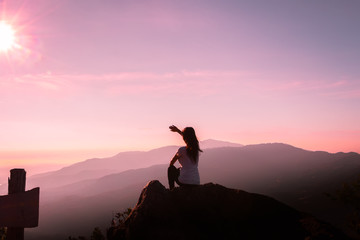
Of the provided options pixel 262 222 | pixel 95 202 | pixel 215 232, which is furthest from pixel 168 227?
pixel 95 202

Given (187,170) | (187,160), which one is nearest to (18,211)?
(187,170)

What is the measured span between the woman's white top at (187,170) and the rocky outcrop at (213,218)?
0.66 metres

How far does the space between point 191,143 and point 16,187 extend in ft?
13.8

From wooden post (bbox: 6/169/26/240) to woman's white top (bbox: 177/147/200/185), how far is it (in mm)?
3600

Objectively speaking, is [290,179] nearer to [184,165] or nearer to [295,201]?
[295,201]

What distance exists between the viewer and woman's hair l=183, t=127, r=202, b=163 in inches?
315

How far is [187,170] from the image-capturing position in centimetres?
780

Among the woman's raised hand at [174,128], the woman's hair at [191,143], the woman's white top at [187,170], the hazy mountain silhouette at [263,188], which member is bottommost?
Result: the hazy mountain silhouette at [263,188]

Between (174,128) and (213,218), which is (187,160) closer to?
(174,128)

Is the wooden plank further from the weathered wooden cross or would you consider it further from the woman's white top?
the woman's white top

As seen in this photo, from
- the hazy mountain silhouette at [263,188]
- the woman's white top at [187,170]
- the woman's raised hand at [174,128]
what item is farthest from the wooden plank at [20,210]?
the hazy mountain silhouette at [263,188]

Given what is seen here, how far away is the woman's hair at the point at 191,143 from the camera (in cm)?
799

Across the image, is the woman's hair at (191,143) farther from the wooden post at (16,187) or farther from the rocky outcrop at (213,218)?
the wooden post at (16,187)

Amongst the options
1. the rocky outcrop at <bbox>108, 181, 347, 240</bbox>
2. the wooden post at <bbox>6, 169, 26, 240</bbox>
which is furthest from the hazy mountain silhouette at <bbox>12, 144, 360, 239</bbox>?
the wooden post at <bbox>6, 169, 26, 240</bbox>
